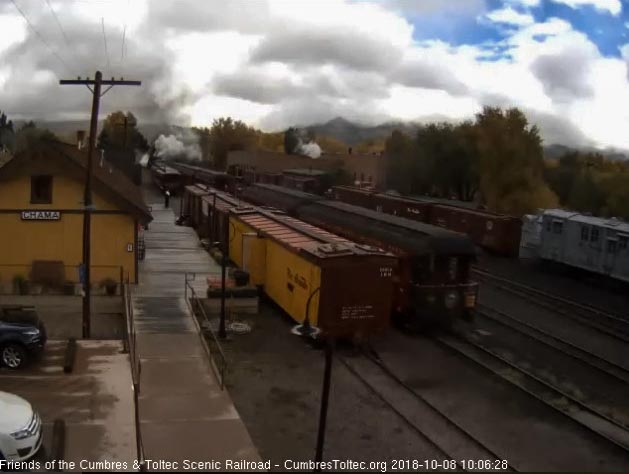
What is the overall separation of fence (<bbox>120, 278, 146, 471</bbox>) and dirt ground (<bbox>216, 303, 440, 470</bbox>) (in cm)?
225

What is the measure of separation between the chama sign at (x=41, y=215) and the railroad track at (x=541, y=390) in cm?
1517

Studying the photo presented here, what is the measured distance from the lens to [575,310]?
25.8 meters

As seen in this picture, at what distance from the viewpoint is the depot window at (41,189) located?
24.8 m

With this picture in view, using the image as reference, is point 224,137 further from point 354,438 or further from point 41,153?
point 354,438

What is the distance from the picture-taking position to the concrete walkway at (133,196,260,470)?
11727mm

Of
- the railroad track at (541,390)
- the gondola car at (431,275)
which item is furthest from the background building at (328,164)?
the railroad track at (541,390)

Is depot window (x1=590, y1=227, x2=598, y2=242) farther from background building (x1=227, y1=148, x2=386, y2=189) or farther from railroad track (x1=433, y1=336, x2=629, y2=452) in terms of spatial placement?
background building (x1=227, y1=148, x2=386, y2=189)

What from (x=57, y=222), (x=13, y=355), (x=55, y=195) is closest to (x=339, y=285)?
(x=13, y=355)

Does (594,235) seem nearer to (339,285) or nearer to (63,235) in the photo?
(339,285)

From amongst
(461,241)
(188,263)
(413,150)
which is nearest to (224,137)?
(413,150)

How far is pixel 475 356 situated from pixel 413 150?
57.7m

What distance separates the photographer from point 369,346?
19141mm

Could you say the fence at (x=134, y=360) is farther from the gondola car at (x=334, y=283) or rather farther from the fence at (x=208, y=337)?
the gondola car at (x=334, y=283)

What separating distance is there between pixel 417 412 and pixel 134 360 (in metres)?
7.12
